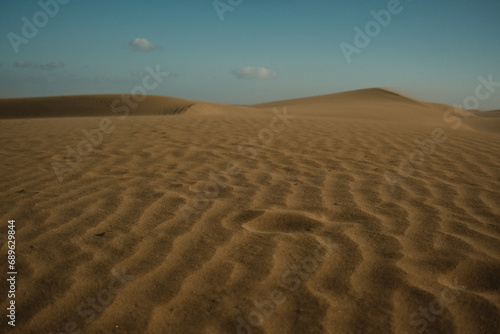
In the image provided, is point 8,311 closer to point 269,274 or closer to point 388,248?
point 269,274

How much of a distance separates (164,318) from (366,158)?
3.75 metres

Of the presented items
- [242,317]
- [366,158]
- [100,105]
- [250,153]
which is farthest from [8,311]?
[100,105]

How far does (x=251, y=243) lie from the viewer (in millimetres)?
2236

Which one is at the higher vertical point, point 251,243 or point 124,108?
point 251,243

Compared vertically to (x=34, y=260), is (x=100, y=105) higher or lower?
lower

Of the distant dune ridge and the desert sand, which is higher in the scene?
the desert sand

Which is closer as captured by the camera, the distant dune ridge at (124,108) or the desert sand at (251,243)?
the desert sand at (251,243)

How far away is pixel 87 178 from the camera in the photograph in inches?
141

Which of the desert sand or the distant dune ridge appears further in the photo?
the distant dune ridge

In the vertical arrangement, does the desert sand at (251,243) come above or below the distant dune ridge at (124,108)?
above

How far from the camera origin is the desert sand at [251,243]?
1.62 m

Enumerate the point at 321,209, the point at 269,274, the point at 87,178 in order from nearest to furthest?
the point at 269,274
the point at 321,209
the point at 87,178

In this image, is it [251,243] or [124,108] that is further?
[124,108]

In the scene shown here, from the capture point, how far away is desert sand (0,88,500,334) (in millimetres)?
1625
